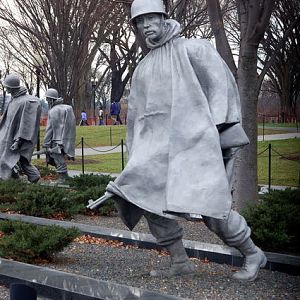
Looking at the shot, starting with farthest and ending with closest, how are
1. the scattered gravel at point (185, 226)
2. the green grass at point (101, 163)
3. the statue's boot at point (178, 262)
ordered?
the green grass at point (101, 163)
the scattered gravel at point (185, 226)
the statue's boot at point (178, 262)

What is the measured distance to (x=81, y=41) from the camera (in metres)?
19.5

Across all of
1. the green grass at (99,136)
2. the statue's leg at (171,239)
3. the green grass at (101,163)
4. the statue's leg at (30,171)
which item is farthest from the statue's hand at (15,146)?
the green grass at (99,136)

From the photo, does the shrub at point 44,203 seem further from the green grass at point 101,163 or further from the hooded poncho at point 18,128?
the green grass at point 101,163

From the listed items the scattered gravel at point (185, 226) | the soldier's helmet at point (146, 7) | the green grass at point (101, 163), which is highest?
the soldier's helmet at point (146, 7)

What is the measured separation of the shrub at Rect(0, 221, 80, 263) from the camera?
630 centimetres

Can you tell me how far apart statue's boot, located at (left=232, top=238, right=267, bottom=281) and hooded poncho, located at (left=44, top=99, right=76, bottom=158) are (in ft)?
30.7

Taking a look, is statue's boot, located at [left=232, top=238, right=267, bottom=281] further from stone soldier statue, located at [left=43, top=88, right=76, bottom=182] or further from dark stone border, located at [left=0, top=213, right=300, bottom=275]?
stone soldier statue, located at [left=43, top=88, right=76, bottom=182]

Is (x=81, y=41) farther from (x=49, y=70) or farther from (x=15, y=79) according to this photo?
(x=15, y=79)

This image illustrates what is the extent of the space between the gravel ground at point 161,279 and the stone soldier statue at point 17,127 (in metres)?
4.75

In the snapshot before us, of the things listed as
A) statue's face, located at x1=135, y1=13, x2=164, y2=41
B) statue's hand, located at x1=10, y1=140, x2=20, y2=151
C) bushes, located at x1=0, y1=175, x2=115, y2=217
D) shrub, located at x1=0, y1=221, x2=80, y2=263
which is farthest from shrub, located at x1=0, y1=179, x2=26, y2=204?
statue's face, located at x1=135, y1=13, x2=164, y2=41

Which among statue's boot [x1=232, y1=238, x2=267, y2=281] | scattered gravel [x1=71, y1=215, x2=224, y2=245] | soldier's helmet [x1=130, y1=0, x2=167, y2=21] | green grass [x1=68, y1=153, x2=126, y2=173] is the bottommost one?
green grass [x1=68, y1=153, x2=126, y2=173]

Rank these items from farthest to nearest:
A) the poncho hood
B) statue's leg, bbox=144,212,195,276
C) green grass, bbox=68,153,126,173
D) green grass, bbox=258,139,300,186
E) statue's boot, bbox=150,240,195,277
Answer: green grass, bbox=68,153,126,173, green grass, bbox=258,139,300,186, statue's boot, bbox=150,240,195,277, statue's leg, bbox=144,212,195,276, the poncho hood

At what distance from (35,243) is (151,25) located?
2689 millimetres

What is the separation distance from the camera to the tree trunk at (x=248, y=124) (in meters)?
9.45
